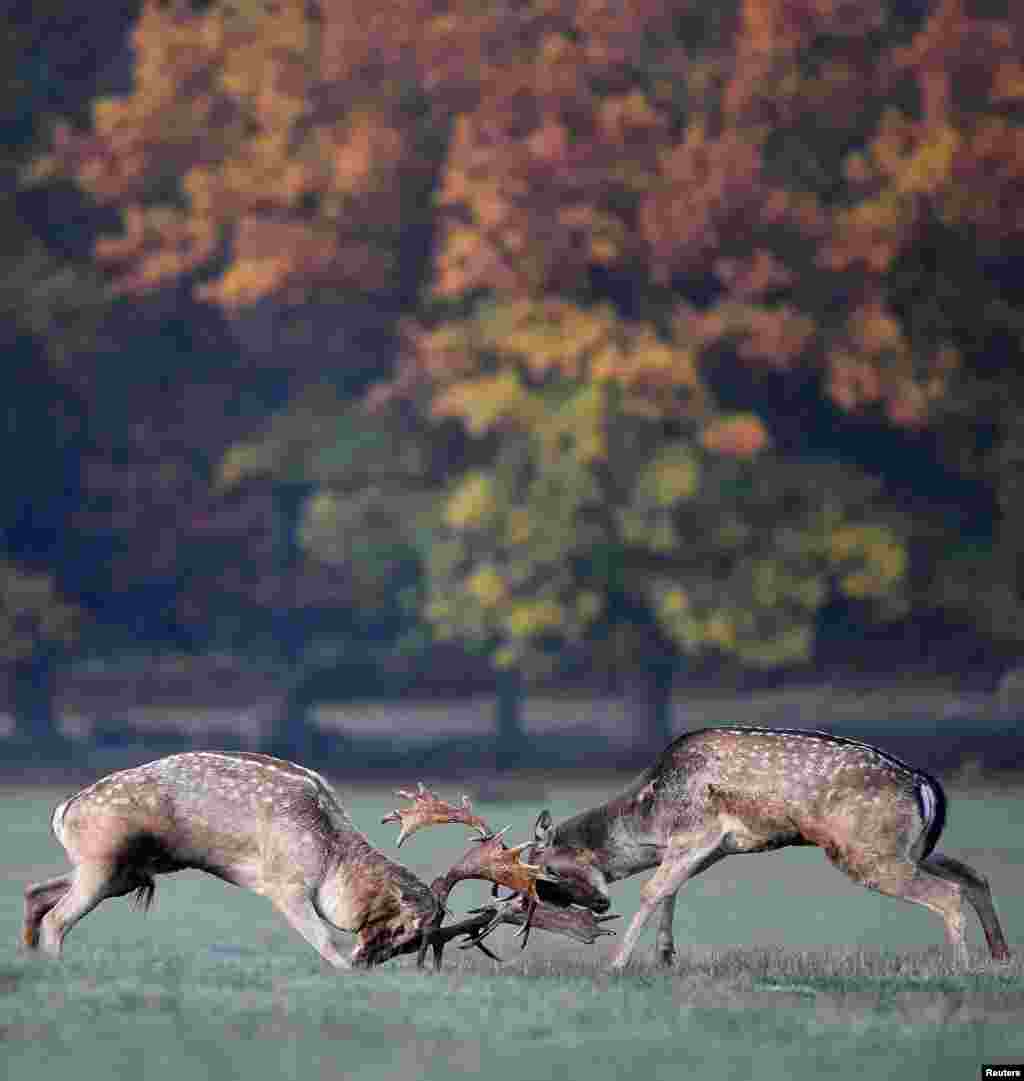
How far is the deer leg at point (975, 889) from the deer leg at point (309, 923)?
2.74 meters

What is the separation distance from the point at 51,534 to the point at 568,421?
7504 mm

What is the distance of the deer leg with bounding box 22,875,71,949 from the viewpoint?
10.9m

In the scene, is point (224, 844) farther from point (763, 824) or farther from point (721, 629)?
point (721, 629)

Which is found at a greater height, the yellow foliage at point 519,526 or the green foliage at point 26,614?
the yellow foliage at point 519,526

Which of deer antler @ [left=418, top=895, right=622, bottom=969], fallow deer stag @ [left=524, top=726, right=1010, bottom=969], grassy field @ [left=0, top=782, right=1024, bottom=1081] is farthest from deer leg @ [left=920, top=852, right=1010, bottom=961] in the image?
deer antler @ [left=418, top=895, right=622, bottom=969]

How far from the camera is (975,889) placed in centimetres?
1116

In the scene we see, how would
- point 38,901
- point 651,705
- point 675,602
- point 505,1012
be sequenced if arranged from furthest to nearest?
point 651,705, point 675,602, point 38,901, point 505,1012

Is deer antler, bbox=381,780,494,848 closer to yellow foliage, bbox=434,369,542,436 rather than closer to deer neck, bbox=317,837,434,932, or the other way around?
deer neck, bbox=317,837,434,932

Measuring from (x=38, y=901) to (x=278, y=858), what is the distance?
116 centimetres

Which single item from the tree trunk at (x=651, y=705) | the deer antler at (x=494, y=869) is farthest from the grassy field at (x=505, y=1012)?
the tree trunk at (x=651, y=705)

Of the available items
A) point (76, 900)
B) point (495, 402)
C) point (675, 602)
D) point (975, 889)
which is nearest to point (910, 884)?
point (975, 889)

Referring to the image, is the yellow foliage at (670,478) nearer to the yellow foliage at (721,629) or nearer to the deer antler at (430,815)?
the yellow foliage at (721,629)

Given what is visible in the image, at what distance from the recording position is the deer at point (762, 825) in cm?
1076

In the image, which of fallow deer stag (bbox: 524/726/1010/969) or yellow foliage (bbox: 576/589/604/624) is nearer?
fallow deer stag (bbox: 524/726/1010/969)
